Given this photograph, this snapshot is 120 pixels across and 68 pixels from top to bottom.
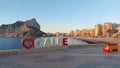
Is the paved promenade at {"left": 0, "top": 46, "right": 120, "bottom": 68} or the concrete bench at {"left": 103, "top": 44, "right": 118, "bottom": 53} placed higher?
the concrete bench at {"left": 103, "top": 44, "right": 118, "bottom": 53}

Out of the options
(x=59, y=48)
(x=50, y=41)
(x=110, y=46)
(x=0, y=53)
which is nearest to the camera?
(x=0, y=53)

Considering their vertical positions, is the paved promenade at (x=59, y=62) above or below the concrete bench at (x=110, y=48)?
below

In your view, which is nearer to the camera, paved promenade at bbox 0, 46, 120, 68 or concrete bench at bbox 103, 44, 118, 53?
paved promenade at bbox 0, 46, 120, 68

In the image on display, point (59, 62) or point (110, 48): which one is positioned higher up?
point (110, 48)

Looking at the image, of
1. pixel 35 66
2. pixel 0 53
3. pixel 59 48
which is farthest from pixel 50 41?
pixel 35 66

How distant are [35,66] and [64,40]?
15.4 metres

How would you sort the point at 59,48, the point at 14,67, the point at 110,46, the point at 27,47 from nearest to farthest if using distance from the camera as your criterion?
the point at 14,67, the point at 27,47, the point at 110,46, the point at 59,48

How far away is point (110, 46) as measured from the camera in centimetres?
2359

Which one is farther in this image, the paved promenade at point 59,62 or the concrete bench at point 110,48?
the concrete bench at point 110,48

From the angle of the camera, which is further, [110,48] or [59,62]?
[110,48]

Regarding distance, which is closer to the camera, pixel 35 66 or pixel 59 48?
pixel 35 66

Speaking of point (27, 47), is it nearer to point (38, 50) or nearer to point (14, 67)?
point (38, 50)

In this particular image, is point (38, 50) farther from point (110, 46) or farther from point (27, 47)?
point (110, 46)

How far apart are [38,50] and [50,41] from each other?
6724 millimetres
